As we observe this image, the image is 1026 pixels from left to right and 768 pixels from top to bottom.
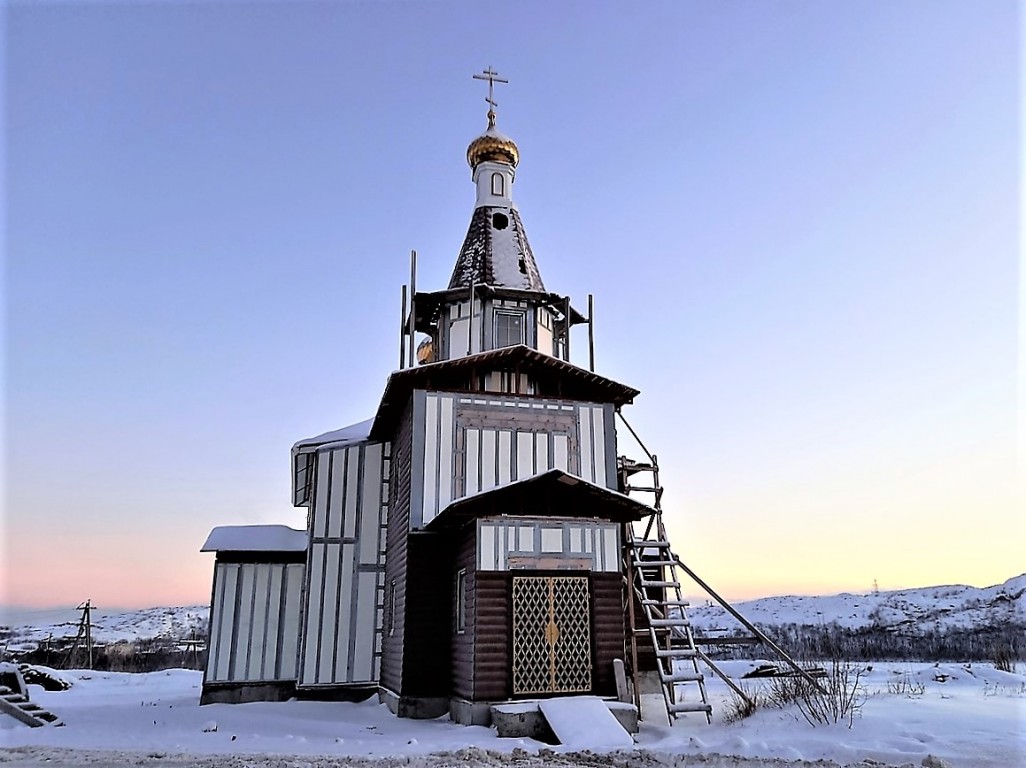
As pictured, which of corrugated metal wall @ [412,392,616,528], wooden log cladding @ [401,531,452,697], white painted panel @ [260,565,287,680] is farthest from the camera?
white painted panel @ [260,565,287,680]

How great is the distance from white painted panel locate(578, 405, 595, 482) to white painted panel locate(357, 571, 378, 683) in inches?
229

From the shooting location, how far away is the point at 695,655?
14.4m

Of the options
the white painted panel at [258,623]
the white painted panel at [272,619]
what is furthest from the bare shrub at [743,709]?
the white painted panel at [258,623]

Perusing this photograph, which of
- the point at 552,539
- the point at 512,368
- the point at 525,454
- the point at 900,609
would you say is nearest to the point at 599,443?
the point at 525,454

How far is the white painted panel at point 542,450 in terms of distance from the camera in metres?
17.2

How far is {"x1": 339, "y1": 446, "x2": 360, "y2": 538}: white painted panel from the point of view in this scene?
19.4 metres

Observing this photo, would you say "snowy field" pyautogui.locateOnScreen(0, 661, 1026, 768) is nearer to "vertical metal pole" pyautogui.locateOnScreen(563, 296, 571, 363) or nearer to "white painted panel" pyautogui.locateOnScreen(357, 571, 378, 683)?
"white painted panel" pyautogui.locateOnScreen(357, 571, 378, 683)

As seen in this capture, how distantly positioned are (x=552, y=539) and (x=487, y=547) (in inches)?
48.1

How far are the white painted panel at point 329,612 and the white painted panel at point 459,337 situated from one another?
552 centimetres

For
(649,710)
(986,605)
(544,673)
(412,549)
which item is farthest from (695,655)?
(986,605)

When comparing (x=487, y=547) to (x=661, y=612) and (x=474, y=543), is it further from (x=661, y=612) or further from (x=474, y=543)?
(x=661, y=612)

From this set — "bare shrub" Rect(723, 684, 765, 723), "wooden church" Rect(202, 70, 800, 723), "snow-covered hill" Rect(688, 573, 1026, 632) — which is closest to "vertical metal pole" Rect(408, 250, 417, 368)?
"wooden church" Rect(202, 70, 800, 723)

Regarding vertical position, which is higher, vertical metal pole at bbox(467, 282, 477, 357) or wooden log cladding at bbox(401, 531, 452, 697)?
vertical metal pole at bbox(467, 282, 477, 357)

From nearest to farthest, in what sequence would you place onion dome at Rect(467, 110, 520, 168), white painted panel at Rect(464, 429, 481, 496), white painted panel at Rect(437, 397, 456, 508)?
white painted panel at Rect(437, 397, 456, 508)
white painted panel at Rect(464, 429, 481, 496)
onion dome at Rect(467, 110, 520, 168)
